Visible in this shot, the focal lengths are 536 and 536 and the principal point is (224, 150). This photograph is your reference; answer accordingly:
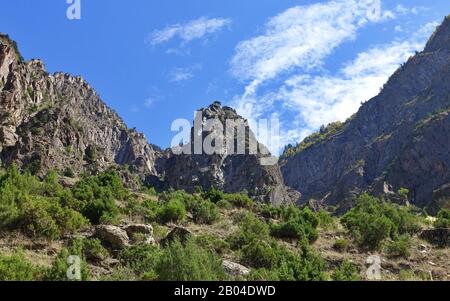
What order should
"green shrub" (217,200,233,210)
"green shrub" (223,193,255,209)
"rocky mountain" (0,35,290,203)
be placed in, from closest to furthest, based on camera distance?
"green shrub" (217,200,233,210)
"green shrub" (223,193,255,209)
"rocky mountain" (0,35,290,203)

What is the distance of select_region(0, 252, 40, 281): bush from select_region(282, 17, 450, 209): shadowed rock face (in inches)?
3321

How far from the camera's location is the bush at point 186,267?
10922 millimetres

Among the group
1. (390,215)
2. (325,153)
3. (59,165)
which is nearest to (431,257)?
(390,215)

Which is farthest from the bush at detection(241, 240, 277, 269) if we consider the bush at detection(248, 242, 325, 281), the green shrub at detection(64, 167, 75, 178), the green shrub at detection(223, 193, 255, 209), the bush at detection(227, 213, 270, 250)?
the green shrub at detection(64, 167, 75, 178)

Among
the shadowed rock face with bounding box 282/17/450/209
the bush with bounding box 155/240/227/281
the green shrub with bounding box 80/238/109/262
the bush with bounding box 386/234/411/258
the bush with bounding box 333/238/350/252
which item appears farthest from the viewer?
the shadowed rock face with bounding box 282/17/450/209

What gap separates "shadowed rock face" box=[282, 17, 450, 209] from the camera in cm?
11188

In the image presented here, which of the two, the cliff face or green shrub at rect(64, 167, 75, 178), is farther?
the cliff face

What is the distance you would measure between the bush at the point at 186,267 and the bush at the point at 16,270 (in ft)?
8.55

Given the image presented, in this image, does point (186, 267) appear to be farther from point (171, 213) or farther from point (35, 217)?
point (171, 213)

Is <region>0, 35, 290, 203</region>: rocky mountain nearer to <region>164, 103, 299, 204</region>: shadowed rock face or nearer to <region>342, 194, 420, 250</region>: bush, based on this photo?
<region>164, 103, 299, 204</region>: shadowed rock face

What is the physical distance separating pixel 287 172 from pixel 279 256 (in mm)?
165203

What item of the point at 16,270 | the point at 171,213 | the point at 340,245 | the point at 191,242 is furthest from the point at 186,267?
the point at 171,213

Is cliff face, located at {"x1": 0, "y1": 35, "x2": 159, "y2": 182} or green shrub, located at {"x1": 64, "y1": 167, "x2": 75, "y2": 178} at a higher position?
cliff face, located at {"x1": 0, "y1": 35, "x2": 159, "y2": 182}

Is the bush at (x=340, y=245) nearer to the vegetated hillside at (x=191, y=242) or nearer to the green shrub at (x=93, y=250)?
the vegetated hillside at (x=191, y=242)
